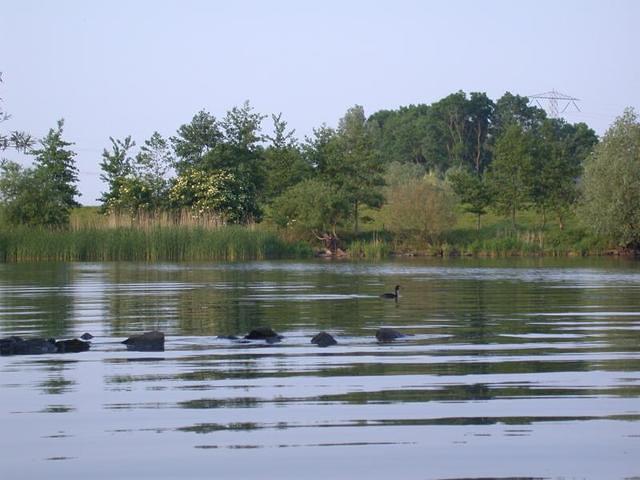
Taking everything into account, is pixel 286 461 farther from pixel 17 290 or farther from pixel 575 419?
pixel 17 290

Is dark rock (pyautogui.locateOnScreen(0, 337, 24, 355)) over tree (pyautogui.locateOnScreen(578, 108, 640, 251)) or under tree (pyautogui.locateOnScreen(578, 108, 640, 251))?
under

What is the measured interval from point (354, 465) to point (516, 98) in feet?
398

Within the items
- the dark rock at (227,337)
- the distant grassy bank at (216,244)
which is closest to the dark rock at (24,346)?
the dark rock at (227,337)

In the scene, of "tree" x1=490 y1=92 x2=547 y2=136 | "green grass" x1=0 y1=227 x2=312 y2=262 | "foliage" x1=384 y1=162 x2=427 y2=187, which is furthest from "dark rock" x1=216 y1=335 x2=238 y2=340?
"tree" x1=490 y1=92 x2=547 y2=136

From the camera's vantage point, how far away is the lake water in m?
7.65

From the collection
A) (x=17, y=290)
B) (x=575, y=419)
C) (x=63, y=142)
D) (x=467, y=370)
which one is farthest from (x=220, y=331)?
(x=63, y=142)

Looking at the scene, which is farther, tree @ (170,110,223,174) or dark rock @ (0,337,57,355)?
tree @ (170,110,223,174)

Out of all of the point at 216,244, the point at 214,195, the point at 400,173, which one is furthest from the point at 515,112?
the point at 216,244

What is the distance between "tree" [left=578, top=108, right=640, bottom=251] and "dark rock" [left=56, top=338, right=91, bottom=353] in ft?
174

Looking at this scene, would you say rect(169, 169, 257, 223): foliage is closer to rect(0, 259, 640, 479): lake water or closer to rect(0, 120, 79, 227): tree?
rect(0, 120, 79, 227): tree

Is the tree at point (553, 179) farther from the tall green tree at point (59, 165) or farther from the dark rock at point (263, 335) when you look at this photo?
the dark rock at point (263, 335)

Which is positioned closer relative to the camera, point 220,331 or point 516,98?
point 220,331

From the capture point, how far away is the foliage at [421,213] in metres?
Answer: 69.5

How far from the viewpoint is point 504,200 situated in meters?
73.8
